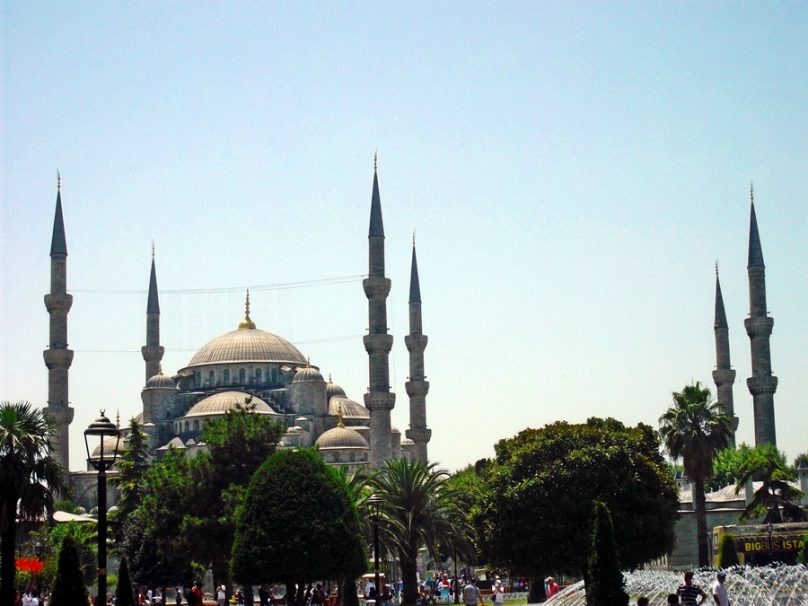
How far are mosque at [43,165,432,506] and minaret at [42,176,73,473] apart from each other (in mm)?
57

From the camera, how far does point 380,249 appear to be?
71.8 meters

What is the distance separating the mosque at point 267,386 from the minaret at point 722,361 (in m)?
17.9

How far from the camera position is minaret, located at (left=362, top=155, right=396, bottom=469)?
70125 mm

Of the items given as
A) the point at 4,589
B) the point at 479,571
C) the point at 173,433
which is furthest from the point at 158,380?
the point at 4,589

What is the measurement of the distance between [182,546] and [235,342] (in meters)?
60.9

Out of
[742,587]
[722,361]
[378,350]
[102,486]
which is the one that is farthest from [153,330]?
[102,486]

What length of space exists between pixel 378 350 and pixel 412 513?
100 feet

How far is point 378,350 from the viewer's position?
70.9 metres

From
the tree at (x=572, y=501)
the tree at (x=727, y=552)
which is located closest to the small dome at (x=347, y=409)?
the tree at (x=727, y=552)

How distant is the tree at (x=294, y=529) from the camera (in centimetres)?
3095

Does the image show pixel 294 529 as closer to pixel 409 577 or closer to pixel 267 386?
pixel 409 577

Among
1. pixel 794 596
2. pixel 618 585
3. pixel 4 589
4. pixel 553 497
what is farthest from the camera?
pixel 553 497

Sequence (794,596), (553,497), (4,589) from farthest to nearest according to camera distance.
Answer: (553,497) → (794,596) → (4,589)

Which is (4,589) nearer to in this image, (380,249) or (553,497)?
(553,497)
